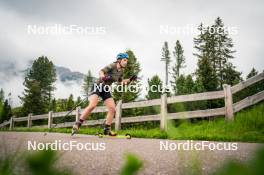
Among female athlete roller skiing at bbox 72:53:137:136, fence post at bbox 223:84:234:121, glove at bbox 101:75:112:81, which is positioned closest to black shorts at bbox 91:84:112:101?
female athlete roller skiing at bbox 72:53:137:136

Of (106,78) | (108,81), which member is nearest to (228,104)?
(108,81)

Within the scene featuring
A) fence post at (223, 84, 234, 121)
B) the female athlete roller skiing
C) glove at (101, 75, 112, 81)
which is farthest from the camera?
fence post at (223, 84, 234, 121)

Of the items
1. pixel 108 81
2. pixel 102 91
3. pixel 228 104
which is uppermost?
pixel 108 81

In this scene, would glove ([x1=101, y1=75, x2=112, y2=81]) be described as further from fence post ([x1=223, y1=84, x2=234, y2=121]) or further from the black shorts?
fence post ([x1=223, y1=84, x2=234, y2=121])

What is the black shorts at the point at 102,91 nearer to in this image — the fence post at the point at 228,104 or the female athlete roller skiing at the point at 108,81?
the female athlete roller skiing at the point at 108,81

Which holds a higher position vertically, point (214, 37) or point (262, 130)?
point (214, 37)

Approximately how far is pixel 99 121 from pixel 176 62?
6511 centimetres

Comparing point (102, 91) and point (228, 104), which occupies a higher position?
point (102, 91)

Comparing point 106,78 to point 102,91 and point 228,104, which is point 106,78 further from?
point 228,104

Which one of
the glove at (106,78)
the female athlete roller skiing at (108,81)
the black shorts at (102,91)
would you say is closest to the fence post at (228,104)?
the female athlete roller skiing at (108,81)

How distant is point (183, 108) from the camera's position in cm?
76

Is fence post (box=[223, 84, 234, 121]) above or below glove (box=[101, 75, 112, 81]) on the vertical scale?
below

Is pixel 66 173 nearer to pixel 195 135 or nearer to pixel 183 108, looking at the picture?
pixel 183 108

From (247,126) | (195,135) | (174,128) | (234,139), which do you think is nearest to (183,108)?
(174,128)
